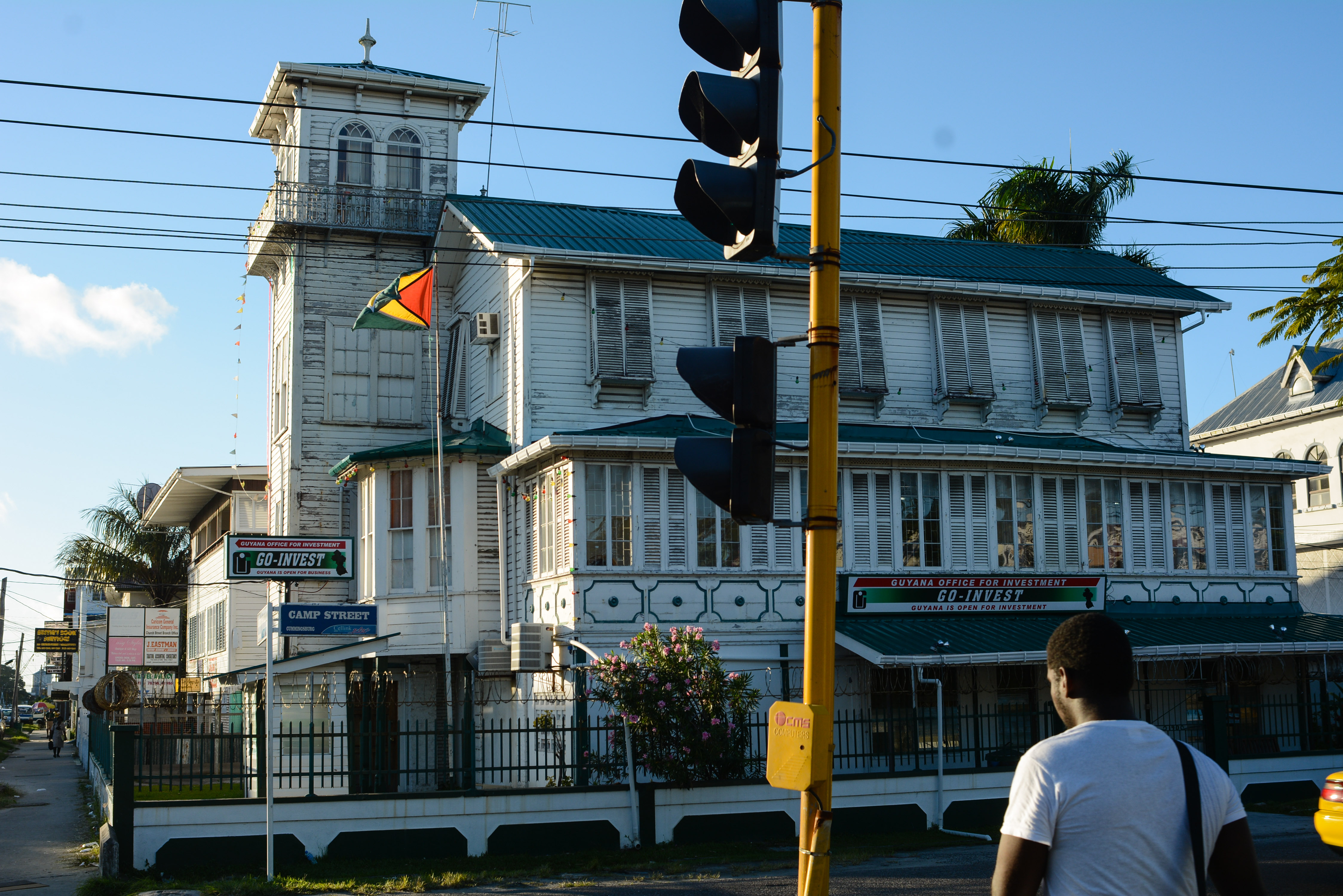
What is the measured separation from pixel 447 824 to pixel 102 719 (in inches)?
509

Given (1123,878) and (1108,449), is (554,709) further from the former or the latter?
(1123,878)

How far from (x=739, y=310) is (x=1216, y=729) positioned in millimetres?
10903

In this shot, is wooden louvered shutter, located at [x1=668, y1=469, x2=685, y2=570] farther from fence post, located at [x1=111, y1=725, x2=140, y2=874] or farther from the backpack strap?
the backpack strap

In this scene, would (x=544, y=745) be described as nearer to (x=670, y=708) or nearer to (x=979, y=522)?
(x=670, y=708)

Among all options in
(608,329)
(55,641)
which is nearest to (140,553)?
(55,641)

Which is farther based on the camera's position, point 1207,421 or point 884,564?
point 1207,421

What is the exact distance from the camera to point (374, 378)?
90.6 ft

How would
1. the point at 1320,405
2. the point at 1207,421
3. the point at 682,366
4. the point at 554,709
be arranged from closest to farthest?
1. the point at 682,366
2. the point at 554,709
3. the point at 1320,405
4. the point at 1207,421

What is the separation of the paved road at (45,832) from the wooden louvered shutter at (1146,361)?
21102mm

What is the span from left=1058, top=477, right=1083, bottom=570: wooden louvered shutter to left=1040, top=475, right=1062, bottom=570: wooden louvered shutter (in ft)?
0.35

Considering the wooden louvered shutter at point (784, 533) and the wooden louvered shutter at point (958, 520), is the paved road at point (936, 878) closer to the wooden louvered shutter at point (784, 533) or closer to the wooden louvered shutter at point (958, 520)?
the wooden louvered shutter at point (784, 533)

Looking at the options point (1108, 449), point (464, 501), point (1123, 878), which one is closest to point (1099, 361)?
point (1108, 449)

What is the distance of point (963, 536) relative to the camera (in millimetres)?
22922

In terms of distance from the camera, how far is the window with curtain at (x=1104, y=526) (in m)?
23.7
